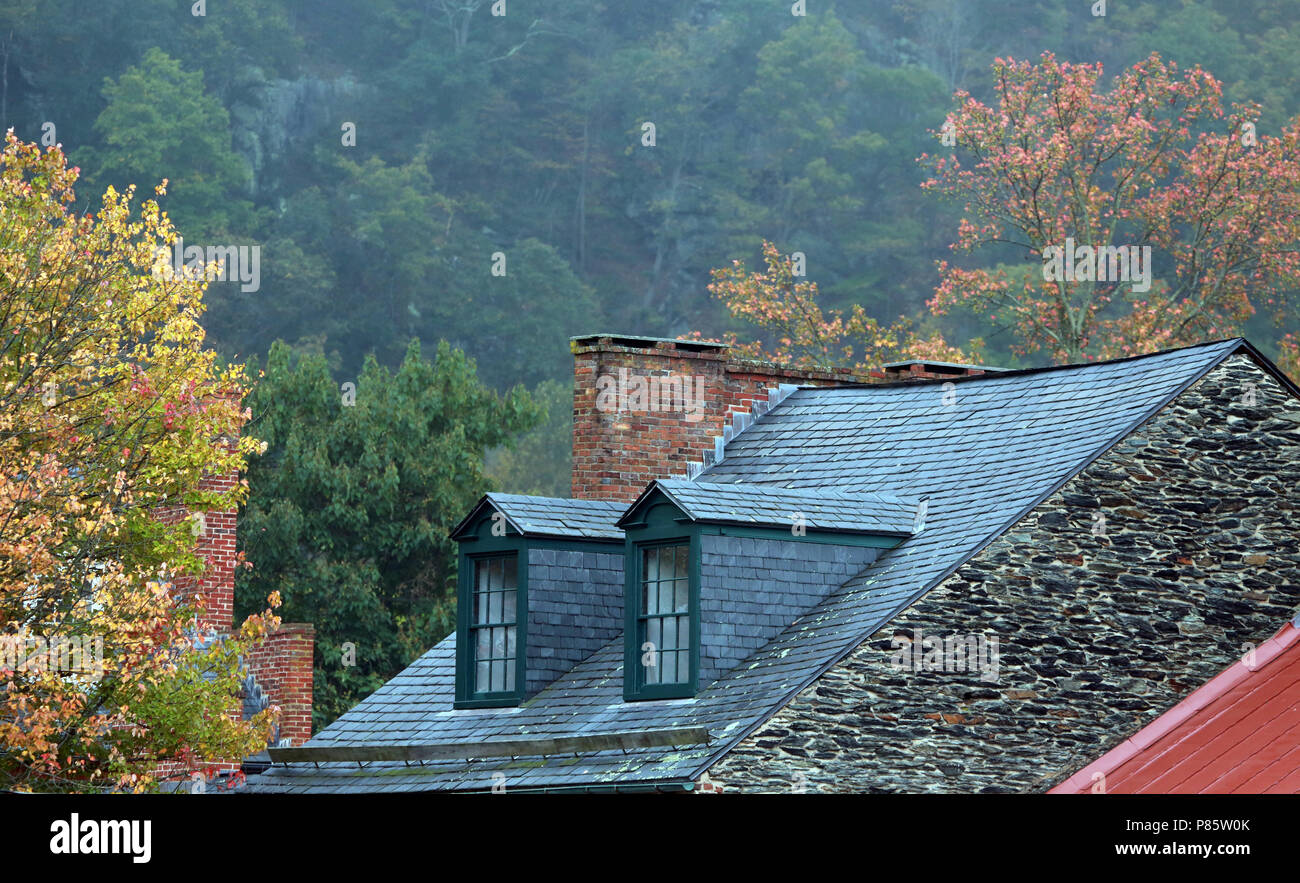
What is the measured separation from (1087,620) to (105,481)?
35.3 feet

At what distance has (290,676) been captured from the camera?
29.5 m

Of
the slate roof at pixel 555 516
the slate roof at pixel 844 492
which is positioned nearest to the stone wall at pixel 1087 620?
the slate roof at pixel 844 492

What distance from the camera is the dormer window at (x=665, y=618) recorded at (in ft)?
62.2

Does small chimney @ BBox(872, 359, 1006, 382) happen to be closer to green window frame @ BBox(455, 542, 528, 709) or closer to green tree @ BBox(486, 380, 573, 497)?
green window frame @ BBox(455, 542, 528, 709)

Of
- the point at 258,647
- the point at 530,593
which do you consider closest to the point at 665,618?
the point at 530,593

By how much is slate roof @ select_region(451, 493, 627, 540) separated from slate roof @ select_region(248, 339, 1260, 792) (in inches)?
49.3

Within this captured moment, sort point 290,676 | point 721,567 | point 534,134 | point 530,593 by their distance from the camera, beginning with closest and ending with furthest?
point 721,567, point 530,593, point 290,676, point 534,134

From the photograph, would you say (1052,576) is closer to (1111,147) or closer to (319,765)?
(319,765)

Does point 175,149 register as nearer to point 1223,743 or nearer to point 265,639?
point 265,639

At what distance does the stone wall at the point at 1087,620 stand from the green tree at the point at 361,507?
78.9 feet

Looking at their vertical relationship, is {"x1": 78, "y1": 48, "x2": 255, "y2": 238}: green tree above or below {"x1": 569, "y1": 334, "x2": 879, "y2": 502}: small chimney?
above

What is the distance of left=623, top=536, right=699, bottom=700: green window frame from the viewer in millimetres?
18750

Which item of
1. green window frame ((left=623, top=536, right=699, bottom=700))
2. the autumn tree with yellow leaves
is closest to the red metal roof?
green window frame ((left=623, top=536, right=699, bottom=700))
